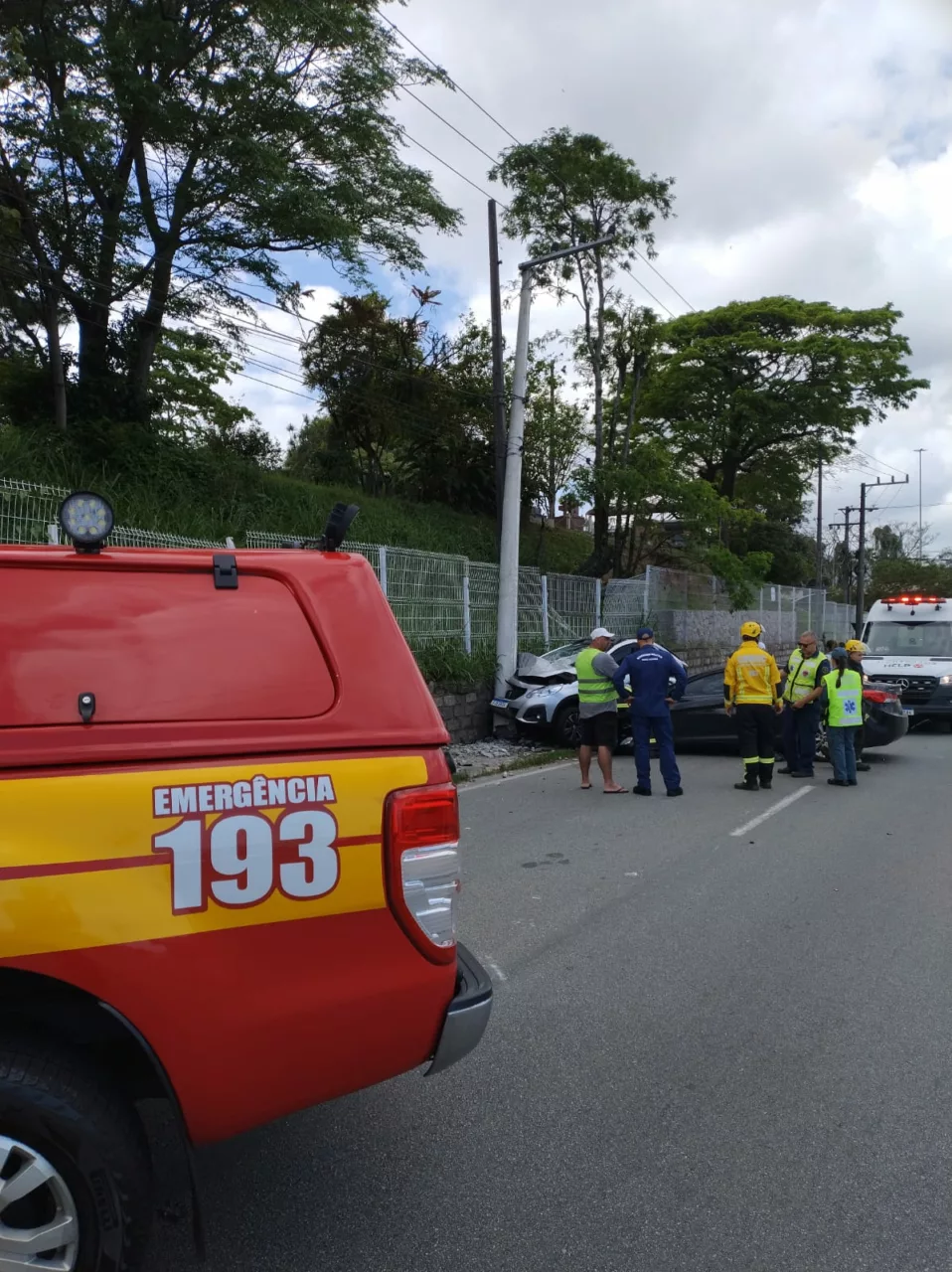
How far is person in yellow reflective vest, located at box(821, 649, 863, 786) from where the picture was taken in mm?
11195

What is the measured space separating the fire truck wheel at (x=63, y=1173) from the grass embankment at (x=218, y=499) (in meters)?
10.4

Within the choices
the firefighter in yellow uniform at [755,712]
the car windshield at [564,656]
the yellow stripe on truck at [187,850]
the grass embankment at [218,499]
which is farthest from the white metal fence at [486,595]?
the yellow stripe on truck at [187,850]

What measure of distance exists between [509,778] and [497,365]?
8103 mm

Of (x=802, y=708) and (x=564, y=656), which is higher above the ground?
(x=564, y=656)

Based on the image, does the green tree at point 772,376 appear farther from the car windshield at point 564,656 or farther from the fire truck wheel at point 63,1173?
the fire truck wheel at point 63,1173

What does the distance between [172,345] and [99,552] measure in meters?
21.4

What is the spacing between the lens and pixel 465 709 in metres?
14.9

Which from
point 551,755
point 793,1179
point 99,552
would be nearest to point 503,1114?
point 793,1179

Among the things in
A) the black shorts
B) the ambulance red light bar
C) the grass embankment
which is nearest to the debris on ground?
the black shorts

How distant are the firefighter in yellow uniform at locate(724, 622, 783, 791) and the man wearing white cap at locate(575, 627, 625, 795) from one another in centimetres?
139

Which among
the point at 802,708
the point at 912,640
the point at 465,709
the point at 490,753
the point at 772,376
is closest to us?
the point at 802,708

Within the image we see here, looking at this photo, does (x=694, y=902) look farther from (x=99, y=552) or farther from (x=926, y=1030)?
(x=99, y=552)

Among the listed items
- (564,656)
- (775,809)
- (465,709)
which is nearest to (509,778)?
(465,709)

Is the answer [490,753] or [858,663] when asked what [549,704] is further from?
[858,663]
